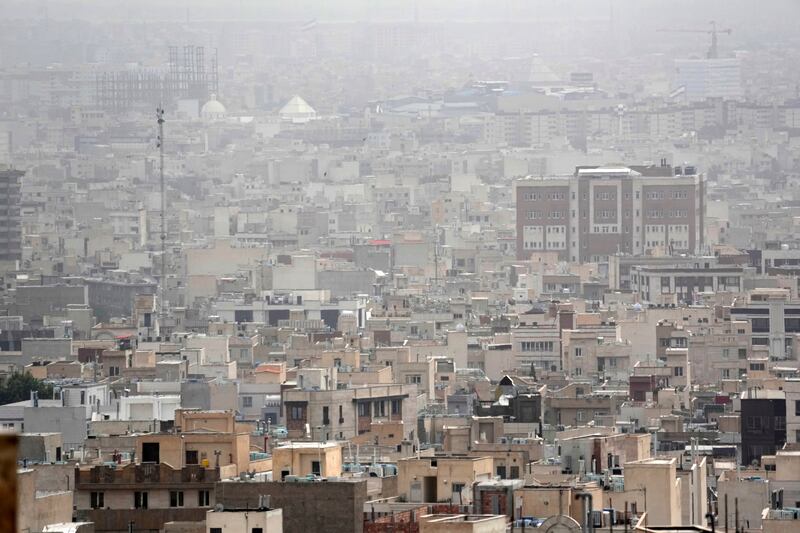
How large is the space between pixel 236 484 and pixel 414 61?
485ft

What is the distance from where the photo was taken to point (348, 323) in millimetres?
51719

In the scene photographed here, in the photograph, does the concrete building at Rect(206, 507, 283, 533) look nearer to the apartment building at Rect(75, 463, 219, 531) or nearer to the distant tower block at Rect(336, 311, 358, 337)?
the apartment building at Rect(75, 463, 219, 531)

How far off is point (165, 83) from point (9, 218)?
61448mm

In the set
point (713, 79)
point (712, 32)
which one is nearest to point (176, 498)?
point (713, 79)

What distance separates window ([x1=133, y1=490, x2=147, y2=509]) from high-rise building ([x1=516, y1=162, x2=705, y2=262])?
6419cm

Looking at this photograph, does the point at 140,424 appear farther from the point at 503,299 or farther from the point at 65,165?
the point at 65,165

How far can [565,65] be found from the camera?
16200 cm

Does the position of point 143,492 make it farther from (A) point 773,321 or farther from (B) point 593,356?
(A) point 773,321

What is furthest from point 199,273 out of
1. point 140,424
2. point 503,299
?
point 140,424

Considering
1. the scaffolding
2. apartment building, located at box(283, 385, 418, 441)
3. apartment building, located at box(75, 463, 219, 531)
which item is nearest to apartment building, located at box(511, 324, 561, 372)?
apartment building, located at box(283, 385, 418, 441)

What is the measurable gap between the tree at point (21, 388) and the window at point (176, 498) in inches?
573

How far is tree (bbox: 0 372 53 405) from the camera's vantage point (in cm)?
3322

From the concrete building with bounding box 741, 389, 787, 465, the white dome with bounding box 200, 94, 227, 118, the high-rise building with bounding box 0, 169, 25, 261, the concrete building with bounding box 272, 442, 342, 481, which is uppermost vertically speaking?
the white dome with bounding box 200, 94, 227, 118

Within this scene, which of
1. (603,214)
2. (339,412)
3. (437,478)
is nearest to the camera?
(437,478)
